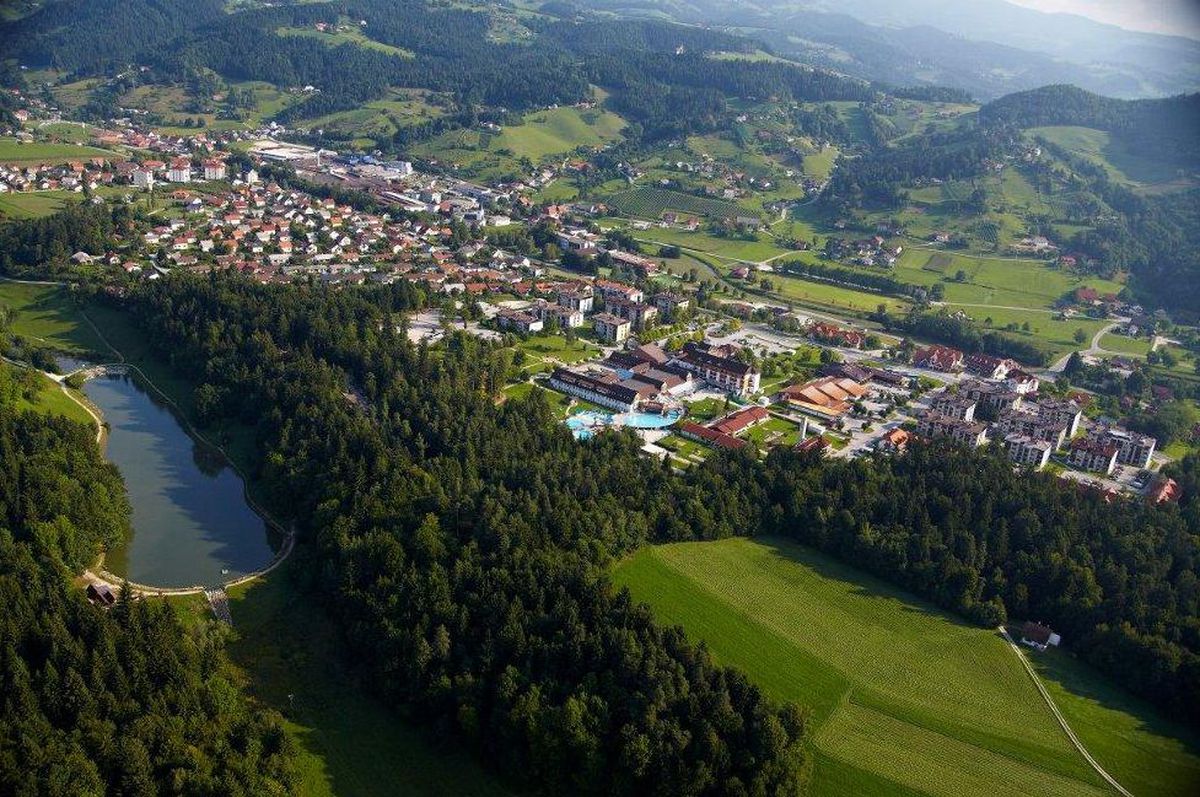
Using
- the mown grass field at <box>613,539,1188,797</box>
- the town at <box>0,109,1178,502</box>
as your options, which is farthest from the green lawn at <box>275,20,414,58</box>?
the mown grass field at <box>613,539,1188,797</box>

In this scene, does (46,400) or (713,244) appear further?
(713,244)

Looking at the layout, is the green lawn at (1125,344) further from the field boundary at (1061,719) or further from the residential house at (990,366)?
the field boundary at (1061,719)

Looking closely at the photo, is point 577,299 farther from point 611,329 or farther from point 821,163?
point 821,163

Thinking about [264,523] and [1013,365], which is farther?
[1013,365]

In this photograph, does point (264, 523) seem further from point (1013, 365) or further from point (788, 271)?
point (788, 271)

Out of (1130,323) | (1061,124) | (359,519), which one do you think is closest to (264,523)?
(359,519)

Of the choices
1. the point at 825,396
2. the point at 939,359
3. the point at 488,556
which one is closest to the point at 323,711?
the point at 488,556
